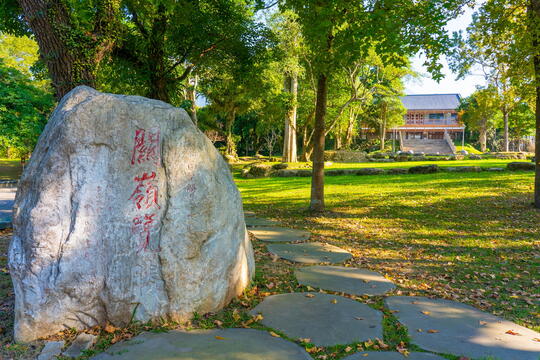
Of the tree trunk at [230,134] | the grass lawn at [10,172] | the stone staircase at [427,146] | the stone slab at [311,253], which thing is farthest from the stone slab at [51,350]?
the stone staircase at [427,146]

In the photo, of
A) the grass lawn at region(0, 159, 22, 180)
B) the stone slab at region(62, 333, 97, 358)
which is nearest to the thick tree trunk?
the grass lawn at region(0, 159, 22, 180)

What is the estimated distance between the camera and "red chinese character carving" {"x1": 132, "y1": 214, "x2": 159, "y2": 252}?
3.20m

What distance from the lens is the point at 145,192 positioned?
3279 millimetres

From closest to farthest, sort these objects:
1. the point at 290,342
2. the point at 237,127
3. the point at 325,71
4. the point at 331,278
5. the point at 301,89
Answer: the point at 290,342, the point at 331,278, the point at 325,71, the point at 301,89, the point at 237,127

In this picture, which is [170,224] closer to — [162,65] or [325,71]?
[325,71]

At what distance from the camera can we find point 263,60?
1210cm

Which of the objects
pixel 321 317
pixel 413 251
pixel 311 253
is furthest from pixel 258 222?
pixel 321 317

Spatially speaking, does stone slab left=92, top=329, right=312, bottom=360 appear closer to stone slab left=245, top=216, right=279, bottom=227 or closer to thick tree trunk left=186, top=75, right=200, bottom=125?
stone slab left=245, top=216, right=279, bottom=227

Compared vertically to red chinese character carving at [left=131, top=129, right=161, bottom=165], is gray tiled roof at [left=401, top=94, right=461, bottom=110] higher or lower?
higher

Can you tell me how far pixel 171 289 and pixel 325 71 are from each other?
6.74m

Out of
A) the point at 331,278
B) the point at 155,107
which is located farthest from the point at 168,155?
the point at 331,278

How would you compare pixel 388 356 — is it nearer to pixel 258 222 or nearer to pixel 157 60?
pixel 258 222

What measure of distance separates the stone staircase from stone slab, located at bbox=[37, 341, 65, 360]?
165ft

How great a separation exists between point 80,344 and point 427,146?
53344mm
